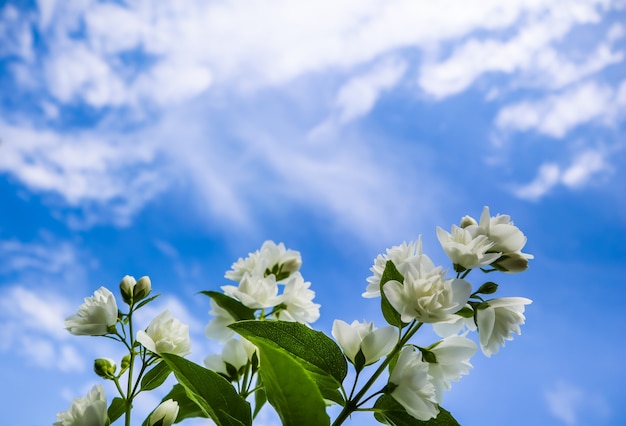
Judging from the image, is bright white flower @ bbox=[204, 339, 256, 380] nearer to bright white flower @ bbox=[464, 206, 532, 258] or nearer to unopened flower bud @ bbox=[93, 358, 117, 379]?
unopened flower bud @ bbox=[93, 358, 117, 379]

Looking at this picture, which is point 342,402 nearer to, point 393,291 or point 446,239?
point 393,291

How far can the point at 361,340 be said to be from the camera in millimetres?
799

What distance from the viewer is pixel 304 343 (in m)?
0.77

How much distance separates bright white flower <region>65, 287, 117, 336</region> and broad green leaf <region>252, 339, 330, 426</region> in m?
0.36

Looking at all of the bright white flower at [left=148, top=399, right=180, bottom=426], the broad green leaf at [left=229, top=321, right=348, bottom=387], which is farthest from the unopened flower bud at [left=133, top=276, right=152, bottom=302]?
the broad green leaf at [left=229, top=321, right=348, bottom=387]

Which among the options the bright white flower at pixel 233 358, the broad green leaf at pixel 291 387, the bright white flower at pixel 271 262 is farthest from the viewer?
the bright white flower at pixel 271 262

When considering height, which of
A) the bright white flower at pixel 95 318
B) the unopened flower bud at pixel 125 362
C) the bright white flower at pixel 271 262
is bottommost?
the unopened flower bud at pixel 125 362

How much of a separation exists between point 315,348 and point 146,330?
0.34 meters

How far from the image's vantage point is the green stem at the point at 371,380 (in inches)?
29.0

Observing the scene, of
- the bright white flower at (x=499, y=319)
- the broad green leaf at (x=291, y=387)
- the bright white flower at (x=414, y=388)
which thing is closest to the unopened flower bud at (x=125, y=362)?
the broad green leaf at (x=291, y=387)

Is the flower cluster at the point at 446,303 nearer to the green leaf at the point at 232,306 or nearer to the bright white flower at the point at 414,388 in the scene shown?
the bright white flower at the point at 414,388

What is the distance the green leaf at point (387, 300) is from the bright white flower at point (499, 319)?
0.39ft

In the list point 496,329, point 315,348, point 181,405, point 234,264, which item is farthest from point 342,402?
point 234,264

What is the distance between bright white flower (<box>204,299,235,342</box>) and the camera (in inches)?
43.6
